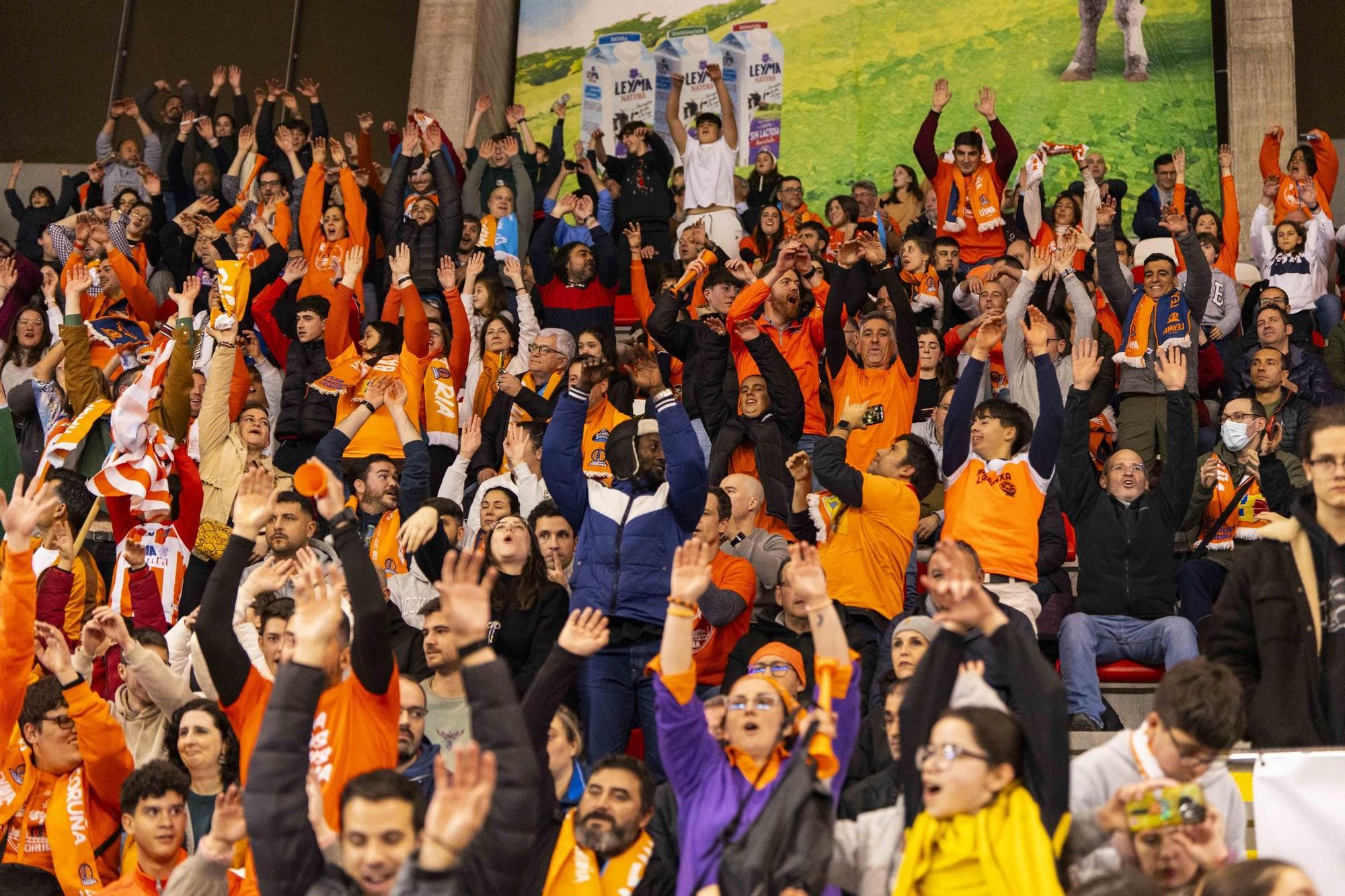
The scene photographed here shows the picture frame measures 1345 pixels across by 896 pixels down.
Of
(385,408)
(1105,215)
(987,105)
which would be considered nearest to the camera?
(385,408)

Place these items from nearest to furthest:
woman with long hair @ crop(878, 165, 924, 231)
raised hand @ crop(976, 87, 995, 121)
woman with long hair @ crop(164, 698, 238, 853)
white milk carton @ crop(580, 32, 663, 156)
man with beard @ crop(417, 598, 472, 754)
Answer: woman with long hair @ crop(164, 698, 238, 853) < man with beard @ crop(417, 598, 472, 754) < raised hand @ crop(976, 87, 995, 121) < woman with long hair @ crop(878, 165, 924, 231) < white milk carton @ crop(580, 32, 663, 156)

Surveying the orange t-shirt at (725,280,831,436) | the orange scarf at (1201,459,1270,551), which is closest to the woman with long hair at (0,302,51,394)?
the orange t-shirt at (725,280,831,436)

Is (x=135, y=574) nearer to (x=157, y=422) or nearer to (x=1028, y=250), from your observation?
(x=157, y=422)

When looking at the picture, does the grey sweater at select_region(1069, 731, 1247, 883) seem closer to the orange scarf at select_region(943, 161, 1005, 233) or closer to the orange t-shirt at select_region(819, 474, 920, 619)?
the orange t-shirt at select_region(819, 474, 920, 619)

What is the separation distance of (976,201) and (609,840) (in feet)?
23.3

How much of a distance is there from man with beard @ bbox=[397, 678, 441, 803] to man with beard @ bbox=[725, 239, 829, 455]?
3.34 metres

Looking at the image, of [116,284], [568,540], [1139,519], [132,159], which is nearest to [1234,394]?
[1139,519]

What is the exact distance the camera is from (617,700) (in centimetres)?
612

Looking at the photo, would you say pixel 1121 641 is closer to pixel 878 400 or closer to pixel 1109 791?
pixel 878 400

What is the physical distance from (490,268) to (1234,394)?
4891 mm

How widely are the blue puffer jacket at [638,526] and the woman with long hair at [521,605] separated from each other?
0.44 feet

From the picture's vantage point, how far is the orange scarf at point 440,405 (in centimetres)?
917

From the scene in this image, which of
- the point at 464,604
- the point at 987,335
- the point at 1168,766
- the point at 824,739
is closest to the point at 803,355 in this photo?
the point at 987,335

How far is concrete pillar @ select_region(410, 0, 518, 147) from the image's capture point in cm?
1416
